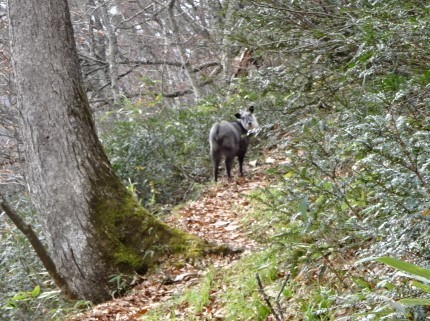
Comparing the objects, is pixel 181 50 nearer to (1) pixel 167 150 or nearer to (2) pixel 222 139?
(1) pixel 167 150

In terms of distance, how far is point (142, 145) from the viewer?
11.8 m

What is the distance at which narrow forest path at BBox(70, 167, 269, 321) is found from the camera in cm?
593

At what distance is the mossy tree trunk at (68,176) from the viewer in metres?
6.59

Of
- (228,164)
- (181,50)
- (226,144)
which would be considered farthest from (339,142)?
(181,50)

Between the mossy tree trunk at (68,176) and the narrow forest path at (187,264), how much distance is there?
31cm

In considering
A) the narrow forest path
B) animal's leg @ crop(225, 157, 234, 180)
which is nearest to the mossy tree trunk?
the narrow forest path

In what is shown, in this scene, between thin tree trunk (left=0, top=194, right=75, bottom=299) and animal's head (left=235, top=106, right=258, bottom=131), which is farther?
animal's head (left=235, top=106, right=258, bottom=131)

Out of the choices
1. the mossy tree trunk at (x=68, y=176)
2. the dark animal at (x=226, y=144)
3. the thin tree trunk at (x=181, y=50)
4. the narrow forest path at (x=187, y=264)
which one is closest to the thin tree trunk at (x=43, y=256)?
the mossy tree trunk at (x=68, y=176)

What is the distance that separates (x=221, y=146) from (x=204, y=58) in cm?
1029

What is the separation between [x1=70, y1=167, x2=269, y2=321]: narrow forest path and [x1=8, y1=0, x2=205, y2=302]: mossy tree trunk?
307 mm

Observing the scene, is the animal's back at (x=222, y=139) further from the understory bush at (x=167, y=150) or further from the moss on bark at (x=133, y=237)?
the moss on bark at (x=133, y=237)

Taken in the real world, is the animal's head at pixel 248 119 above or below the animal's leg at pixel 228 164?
above

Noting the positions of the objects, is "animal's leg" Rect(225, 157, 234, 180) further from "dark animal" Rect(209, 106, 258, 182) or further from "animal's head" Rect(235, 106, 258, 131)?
"animal's head" Rect(235, 106, 258, 131)

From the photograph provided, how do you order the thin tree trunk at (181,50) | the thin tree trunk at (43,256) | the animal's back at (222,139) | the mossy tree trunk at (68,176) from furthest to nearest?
1. the thin tree trunk at (181,50)
2. the animal's back at (222,139)
3. the mossy tree trunk at (68,176)
4. the thin tree trunk at (43,256)
